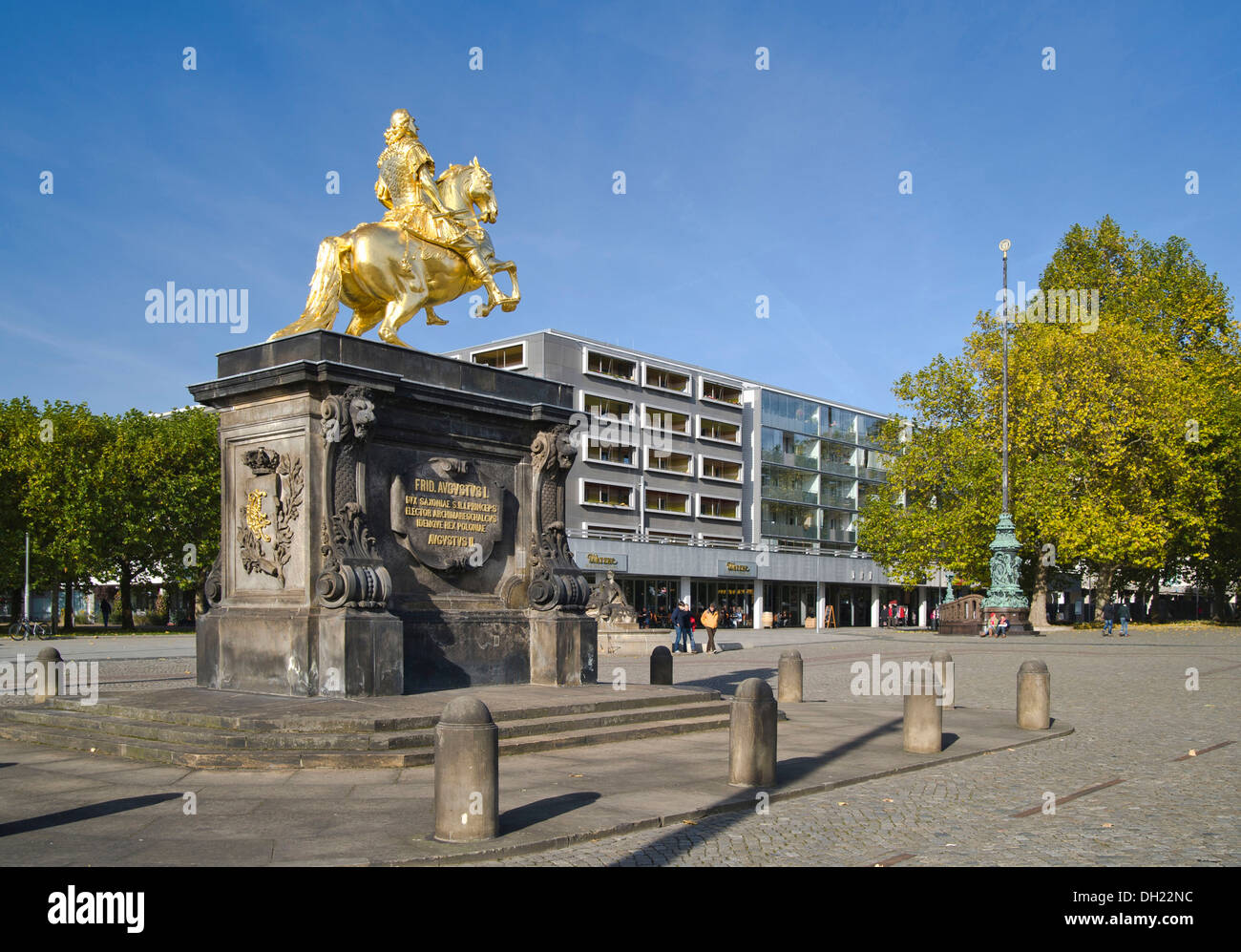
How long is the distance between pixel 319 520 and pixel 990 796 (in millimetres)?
8070

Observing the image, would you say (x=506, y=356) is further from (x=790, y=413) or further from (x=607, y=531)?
(x=790, y=413)

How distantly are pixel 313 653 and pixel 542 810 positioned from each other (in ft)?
16.1

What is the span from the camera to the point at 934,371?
54688mm

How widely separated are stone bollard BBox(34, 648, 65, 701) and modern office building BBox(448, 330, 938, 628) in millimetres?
44072

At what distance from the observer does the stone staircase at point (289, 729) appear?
10062mm

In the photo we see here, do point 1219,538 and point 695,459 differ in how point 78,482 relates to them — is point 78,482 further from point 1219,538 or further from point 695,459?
point 1219,538

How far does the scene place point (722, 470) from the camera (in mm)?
79312

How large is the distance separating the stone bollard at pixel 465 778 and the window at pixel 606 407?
59.6 m

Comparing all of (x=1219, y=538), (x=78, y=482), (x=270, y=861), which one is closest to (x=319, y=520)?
(x=270, y=861)

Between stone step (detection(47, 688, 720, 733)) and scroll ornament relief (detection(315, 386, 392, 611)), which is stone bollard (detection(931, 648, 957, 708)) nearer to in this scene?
stone step (detection(47, 688, 720, 733))

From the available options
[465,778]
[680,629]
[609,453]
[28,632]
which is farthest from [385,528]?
[609,453]

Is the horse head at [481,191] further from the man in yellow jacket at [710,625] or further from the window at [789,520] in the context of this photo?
the window at [789,520]

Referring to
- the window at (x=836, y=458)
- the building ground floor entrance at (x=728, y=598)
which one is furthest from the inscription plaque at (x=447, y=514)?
the window at (x=836, y=458)
